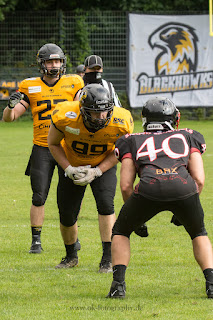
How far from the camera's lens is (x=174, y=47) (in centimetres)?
2105

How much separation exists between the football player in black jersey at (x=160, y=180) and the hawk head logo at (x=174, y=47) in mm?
16914

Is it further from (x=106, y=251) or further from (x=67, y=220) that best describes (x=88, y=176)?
(x=106, y=251)

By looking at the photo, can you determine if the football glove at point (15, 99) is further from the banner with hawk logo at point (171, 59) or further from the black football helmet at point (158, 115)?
the banner with hawk logo at point (171, 59)

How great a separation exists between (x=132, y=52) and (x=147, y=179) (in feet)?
56.6

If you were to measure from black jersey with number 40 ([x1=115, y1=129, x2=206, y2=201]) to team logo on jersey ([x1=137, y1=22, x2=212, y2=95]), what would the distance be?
1675 centimetres

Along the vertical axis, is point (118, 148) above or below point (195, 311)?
above

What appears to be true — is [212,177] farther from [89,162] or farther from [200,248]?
[200,248]

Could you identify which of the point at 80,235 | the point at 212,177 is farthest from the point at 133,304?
the point at 212,177

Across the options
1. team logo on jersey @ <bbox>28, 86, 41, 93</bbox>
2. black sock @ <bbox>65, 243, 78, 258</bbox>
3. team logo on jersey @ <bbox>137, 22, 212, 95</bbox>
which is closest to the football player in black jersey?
black sock @ <bbox>65, 243, 78, 258</bbox>

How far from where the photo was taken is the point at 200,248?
4312 mm

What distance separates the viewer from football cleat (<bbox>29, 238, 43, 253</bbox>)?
6100mm

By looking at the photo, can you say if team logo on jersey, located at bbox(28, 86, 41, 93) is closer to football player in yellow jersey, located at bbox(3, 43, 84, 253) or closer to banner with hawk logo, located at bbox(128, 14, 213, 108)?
football player in yellow jersey, located at bbox(3, 43, 84, 253)

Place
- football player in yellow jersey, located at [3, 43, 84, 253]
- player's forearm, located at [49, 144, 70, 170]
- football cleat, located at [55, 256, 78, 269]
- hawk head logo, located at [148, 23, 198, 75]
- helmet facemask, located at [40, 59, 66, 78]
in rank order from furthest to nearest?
hawk head logo, located at [148, 23, 198, 75]
helmet facemask, located at [40, 59, 66, 78]
football player in yellow jersey, located at [3, 43, 84, 253]
football cleat, located at [55, 256, 78, 269]
player's forearm, located at [49, 144, 70, 170]

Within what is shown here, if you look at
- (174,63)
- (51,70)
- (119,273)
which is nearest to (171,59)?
(174,63)
